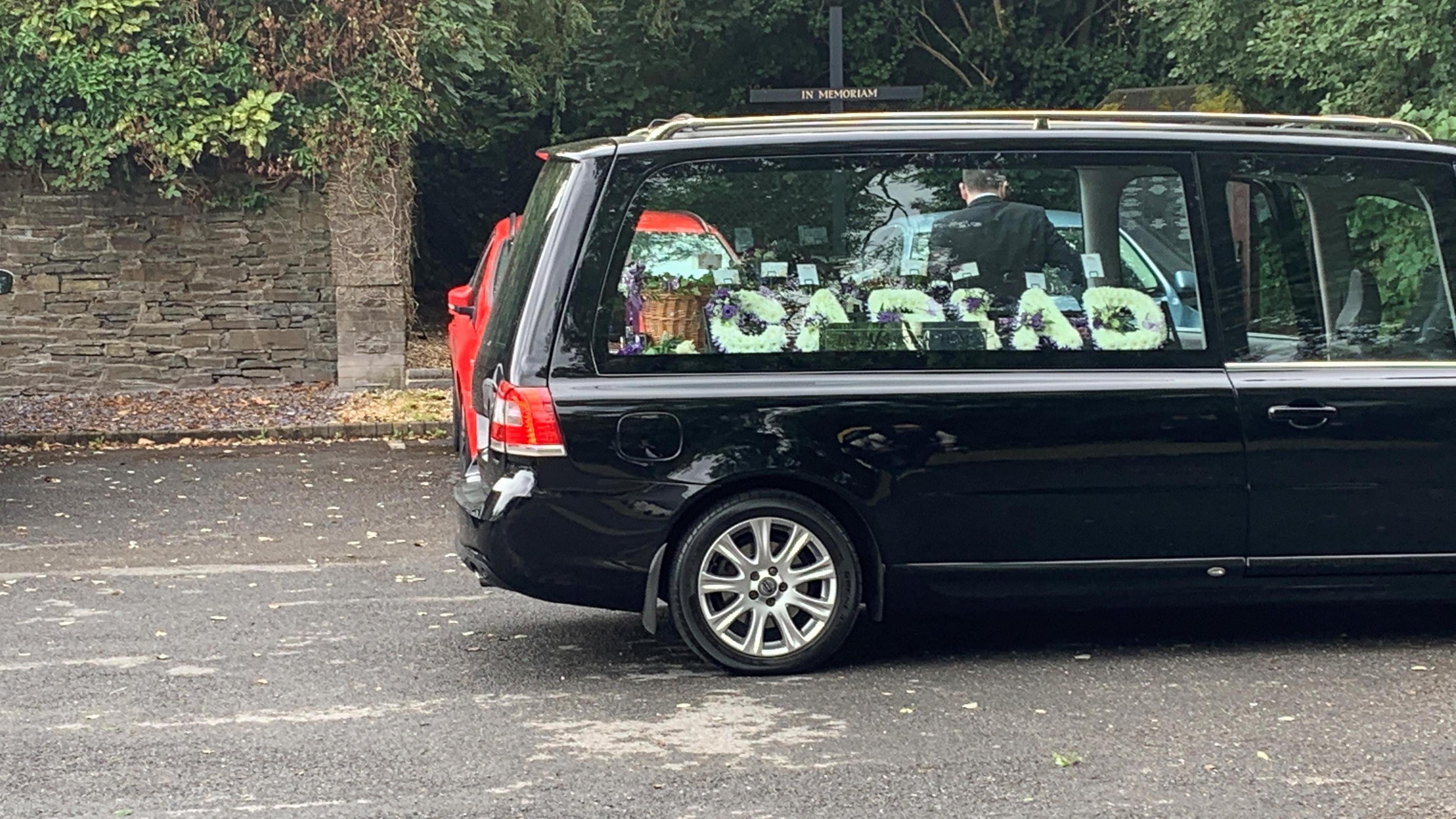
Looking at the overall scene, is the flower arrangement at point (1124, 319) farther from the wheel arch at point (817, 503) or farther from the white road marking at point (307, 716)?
the white road marking at point (307, 716)

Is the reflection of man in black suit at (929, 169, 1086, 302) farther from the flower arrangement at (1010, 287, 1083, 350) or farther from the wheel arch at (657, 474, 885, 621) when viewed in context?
the wheel arch at (657, 474, 885, 621)

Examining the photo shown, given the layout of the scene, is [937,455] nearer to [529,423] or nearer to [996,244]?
[996,244]

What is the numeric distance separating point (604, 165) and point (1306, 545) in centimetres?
274

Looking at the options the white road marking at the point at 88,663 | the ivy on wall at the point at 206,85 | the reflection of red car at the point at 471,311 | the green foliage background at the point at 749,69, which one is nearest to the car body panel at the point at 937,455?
the white road marking at the point at 88,663

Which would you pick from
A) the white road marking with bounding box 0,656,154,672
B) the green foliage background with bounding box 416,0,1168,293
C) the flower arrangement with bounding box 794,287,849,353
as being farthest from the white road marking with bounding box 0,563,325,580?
the green foliage background with bounding box 416,0,1168,293

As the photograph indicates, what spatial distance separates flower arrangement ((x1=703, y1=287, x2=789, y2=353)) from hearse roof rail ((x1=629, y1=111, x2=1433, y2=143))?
1.92 feet

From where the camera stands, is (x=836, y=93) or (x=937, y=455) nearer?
(x=937, y=455)

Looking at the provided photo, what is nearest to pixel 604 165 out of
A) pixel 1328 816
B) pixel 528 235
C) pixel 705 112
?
pixel 528 235

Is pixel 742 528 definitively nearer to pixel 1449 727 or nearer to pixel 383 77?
pixel 1449 727

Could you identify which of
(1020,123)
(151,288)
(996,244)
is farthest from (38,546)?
(151,288)

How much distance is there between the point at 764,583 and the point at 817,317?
92 centimetres

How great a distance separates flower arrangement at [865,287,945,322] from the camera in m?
6.38

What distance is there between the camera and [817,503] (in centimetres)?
642

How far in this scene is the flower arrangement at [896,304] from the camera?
6.38m
